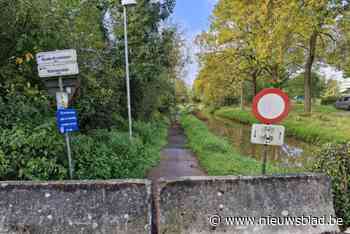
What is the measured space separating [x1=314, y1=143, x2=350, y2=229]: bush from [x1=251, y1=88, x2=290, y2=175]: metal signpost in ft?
2.57

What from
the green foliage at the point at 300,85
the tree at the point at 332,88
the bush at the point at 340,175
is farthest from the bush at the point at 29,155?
the tree at the point at 332,88

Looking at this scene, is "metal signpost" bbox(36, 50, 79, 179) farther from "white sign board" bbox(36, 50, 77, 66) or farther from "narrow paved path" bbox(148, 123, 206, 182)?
"narrow paved path" bbox(148, 123, 206, 182)

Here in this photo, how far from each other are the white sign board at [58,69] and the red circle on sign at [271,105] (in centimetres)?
244

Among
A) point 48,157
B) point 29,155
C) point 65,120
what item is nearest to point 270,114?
point 65,120

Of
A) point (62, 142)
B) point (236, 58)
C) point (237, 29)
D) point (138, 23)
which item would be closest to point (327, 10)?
point (237, 29)

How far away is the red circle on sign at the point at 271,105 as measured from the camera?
2432mm

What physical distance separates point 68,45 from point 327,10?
41.8 feet

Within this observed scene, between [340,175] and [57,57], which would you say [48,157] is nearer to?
[57,57]

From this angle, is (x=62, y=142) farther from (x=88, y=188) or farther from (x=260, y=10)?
(x=260, y=10)

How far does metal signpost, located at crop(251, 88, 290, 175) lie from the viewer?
7.98ft

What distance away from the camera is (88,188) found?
2.23m

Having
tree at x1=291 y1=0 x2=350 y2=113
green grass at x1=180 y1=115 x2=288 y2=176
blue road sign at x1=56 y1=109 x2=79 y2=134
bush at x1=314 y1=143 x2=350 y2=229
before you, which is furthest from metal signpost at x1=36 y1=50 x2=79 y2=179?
tree at x1=291 y1=0 x2=350 y2=113

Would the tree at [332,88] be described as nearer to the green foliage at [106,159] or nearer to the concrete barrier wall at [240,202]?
the green foliage at [106,159]

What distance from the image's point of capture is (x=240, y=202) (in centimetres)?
226
